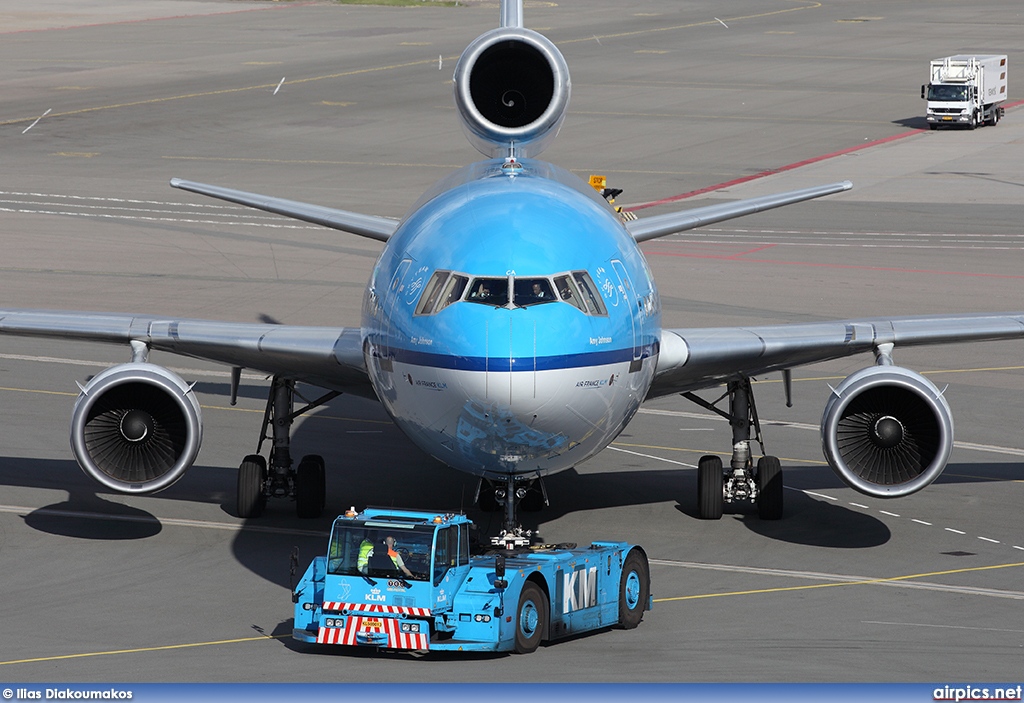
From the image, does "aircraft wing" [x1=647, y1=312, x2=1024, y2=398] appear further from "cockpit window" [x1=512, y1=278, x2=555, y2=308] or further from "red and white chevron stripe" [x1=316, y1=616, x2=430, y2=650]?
"red and white chevron stripe" [x1=316, y1=616, x2=430, y2=650]

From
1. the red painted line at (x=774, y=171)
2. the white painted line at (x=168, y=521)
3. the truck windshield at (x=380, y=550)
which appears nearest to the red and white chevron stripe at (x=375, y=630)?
the truck windshield at (x=380, y=550)

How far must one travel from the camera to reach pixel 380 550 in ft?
64.9

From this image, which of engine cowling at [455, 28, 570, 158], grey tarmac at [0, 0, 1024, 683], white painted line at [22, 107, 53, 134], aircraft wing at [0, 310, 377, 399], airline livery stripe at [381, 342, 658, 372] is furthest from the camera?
white painted line at [22, 107, 53, 134]

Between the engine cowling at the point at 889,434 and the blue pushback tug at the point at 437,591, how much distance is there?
454 cm

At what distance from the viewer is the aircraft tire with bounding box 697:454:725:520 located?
Answer: 2633 centimetres

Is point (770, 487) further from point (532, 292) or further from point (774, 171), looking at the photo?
point (774, 171)

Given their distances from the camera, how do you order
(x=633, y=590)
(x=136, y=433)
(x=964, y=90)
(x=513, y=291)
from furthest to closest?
(x=964, y=90) → (x=136, y=433) → (x=633, y=590) → (x=513, y=291)

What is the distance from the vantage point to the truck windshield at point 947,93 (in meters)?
78.3

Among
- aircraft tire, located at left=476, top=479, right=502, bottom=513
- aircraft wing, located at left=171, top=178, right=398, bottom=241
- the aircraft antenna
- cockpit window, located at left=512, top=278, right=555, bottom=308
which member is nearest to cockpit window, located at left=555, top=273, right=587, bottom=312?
cockpit window, located at left=512, top=278, right=555, bottom=308

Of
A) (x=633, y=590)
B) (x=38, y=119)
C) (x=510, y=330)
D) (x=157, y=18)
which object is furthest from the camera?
(x=157, y=18)

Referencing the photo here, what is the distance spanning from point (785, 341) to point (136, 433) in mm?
9652

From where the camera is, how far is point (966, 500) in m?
27.9

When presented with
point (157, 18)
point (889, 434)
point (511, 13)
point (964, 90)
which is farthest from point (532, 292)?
point (157, 18)

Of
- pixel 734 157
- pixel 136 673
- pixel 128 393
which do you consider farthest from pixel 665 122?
pixel 136 673
